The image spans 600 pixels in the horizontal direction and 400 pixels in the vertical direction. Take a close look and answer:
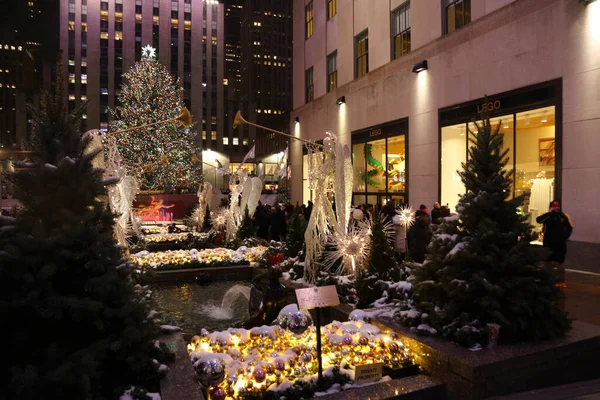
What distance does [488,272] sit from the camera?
528cm

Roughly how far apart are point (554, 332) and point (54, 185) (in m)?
5.49

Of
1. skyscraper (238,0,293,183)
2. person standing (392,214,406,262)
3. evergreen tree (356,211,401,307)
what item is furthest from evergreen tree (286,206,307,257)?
skyscraper (238,0,293,183)

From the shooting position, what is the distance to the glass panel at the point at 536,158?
515 inches

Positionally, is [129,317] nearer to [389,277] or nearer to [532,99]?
[389,277]

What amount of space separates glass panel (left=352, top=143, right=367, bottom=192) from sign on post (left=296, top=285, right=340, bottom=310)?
20087mm

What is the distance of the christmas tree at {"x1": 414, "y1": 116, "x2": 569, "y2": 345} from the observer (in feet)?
16.7

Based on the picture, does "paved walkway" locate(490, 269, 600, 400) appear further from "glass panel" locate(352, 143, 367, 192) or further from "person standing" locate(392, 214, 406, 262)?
"glass panel" locate(352, 143, 367, 192)

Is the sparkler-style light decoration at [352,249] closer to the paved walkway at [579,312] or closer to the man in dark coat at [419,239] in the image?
the man in dark coat at [419,239]

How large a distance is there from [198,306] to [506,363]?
6381mm

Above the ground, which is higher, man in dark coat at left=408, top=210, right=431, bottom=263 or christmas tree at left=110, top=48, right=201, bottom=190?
christmas tree at left=110, top=48, right=201, bottom=190

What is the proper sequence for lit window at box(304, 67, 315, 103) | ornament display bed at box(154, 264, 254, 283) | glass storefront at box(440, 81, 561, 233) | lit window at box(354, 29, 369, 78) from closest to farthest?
ornament display bed at box(154, 264, 254, 283), glass storefront at box(440, 81, 561, 233), lit window at box(354, 29, 369, 78), lit window at box(304, 67, 315, 103)

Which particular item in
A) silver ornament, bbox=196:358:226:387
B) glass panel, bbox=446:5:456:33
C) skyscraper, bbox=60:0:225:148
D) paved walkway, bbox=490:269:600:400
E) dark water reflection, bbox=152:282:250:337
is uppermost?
skyscraper, bbox=60:0:225:148

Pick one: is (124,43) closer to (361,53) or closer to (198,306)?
(361,53)

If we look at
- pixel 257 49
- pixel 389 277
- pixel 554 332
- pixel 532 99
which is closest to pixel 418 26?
pixel 532 99
